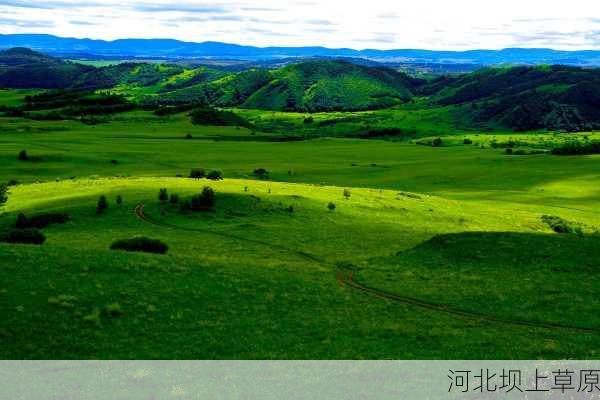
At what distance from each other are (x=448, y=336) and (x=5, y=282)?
71.4 ft

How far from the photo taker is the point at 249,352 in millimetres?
25562

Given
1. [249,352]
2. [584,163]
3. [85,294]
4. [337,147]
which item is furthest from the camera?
[337,147]

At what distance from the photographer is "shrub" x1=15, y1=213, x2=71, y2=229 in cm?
5712

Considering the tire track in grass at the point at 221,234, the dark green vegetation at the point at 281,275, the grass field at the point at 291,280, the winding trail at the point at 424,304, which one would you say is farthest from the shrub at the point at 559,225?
the winding trail at the point at 424,304

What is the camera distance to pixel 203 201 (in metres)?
64.4

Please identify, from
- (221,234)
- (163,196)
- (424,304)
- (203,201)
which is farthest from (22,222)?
(424,304)

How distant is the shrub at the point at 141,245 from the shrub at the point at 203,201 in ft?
65.4

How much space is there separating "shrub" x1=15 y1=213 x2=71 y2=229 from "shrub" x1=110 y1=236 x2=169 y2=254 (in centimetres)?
1765

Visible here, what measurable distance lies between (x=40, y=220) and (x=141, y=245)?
19.9 meters

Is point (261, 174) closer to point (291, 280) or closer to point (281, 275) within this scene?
point (281, 275)

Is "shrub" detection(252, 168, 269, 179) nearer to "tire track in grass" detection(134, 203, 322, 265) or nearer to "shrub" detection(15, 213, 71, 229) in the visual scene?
"tire track in grass" detection(134, 203, 322, 265)
